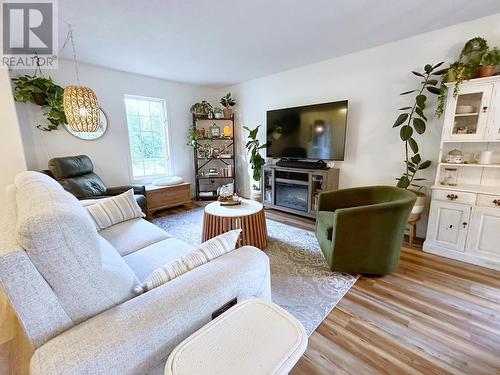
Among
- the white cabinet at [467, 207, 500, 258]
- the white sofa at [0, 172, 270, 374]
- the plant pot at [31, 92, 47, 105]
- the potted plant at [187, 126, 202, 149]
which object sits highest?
the plant pot at [31, 92, 47, 105]

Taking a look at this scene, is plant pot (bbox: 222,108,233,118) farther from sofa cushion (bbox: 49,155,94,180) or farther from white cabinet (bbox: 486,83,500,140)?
white cabinet (bbox: 486,83,500,140)

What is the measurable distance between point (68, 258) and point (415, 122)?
3.11 metres

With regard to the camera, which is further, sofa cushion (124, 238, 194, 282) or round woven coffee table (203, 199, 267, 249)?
round woven coffee table (203, 199, 267, 249)

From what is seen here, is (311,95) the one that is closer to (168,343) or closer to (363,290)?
(363,290)

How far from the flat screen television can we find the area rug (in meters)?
1.21

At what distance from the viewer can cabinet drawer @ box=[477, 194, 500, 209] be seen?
205cm

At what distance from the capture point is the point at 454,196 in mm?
2254

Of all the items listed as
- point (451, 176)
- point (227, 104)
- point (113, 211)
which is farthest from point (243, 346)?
point (227, 104)

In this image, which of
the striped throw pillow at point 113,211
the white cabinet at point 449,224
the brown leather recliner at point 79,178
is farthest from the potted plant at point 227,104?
the white cabinet at point 449,224

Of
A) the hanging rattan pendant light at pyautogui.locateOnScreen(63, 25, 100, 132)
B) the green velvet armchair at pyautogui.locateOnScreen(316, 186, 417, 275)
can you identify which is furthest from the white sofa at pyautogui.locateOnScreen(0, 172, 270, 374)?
the hanging rattan pendant light at pyautogui.locateOnScreen(63, 25, 100, 132)

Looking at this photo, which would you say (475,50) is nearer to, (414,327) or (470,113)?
(470,113)

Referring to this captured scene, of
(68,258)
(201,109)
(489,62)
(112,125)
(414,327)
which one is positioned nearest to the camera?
(68,258)

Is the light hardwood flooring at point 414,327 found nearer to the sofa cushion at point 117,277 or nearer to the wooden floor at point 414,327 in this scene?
the wooden floor at point 414,327

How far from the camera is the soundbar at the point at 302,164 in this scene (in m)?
3.42
